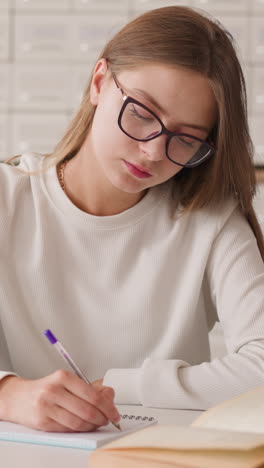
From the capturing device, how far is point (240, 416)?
2.23ft

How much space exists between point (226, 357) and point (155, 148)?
376 millimetres

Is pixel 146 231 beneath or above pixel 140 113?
beneath

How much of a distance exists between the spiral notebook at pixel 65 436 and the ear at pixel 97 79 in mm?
711

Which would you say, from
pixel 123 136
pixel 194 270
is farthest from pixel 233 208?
pixel 123 136

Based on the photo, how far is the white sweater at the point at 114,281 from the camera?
1.41m

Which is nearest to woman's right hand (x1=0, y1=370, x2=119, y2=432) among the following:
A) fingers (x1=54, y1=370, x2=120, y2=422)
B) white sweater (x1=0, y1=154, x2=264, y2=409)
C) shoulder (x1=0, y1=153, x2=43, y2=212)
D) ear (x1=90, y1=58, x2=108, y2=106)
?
fingers (x1=54, y1=370, x2=120, y2=422)

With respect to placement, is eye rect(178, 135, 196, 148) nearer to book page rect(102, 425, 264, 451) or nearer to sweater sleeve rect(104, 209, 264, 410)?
sweater sleeve rect(104, 209, 264, 410)

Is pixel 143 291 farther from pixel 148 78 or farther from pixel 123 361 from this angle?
pixel 148 78

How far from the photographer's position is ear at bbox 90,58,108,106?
1.42 m

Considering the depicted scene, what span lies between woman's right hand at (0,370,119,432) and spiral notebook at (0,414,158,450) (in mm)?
12

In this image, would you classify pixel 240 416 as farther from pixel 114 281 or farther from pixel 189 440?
pixel 114 281

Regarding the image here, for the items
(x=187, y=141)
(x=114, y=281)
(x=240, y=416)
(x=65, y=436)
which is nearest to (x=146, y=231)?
(x=114, y=281)

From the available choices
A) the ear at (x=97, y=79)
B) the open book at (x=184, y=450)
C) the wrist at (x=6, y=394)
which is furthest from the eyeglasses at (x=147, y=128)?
the open book at (x=184, y=450)

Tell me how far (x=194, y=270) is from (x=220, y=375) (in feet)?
0.94
